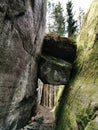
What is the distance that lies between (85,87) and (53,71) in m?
2.19

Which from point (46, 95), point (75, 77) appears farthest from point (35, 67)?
A: point (46, 95)

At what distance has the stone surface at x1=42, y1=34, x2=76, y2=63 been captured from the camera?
12.7 meters

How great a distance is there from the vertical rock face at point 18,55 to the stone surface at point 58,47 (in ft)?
4.19

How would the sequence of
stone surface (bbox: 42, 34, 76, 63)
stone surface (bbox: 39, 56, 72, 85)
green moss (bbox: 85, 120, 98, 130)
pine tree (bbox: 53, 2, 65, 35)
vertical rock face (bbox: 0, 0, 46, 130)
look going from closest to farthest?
vertical rock face (bbox: 0, 0, 46, 130)
green moss (bbox: 85, 120, 98, 130)
stone surface (bbox: 39, 56, 72, 85)
stone surface (bbox: 42, 34, 76, 63)
pine tree (bbox: 53, 2, 65, 35)

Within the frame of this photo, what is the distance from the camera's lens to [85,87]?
1044 cm

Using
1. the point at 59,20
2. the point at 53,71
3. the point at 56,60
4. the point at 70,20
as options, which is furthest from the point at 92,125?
the point at 59,20

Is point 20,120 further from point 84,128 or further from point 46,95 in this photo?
point 46,95

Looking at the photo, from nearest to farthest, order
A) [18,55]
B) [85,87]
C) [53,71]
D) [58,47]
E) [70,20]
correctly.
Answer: [18,55]
[85,87]
[53,71]
[58,47]
[70,20]

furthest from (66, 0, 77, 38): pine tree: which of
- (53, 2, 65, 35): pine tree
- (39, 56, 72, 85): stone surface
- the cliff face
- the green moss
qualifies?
the green moss

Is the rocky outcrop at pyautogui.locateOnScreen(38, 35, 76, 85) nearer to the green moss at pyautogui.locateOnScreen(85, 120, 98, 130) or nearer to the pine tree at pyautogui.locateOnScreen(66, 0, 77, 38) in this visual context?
the green moss at pyautogui.locateOnScreen(85, 120, 98, 130)

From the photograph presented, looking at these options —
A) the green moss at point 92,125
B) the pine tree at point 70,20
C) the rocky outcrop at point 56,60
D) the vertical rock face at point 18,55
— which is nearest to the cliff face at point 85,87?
the green moss at point 92,125

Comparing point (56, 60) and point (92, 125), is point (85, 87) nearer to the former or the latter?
point (92, 125)

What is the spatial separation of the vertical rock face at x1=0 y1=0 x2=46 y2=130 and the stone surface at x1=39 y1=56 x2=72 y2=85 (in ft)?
1.86

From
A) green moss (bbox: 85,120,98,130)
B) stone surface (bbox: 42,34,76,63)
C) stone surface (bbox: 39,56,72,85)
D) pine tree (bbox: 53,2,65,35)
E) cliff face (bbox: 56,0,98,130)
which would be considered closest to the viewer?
green moss (bbox: 85,120,98,130)
